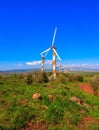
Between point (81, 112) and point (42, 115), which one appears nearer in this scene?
point (42, 115)

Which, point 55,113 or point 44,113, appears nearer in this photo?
point 44,113

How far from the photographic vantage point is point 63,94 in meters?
23.2

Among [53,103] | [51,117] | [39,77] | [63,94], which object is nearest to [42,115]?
[51,117]

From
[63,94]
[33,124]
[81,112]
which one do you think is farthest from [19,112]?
[63,94]

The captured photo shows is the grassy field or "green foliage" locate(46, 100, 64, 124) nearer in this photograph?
the grassy field

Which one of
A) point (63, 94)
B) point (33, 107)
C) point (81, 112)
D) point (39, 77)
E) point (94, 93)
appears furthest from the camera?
point (39, 77)

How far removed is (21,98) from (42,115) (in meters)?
3.15

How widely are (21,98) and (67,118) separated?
13.6 ft

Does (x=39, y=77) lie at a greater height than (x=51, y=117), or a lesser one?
greater

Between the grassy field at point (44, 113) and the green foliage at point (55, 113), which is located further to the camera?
the green foliage at point (55, 113)

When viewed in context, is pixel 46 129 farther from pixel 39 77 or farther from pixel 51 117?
pixel 39 77

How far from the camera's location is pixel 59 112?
57.9ft

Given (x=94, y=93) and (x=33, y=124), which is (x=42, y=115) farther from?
(x=94, y=93)

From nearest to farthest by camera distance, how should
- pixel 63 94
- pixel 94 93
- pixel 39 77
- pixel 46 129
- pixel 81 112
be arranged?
pixel 46 129 < pixel 81 112 < pixel 63 94 < pixel 94 93 < pixel 39 77
